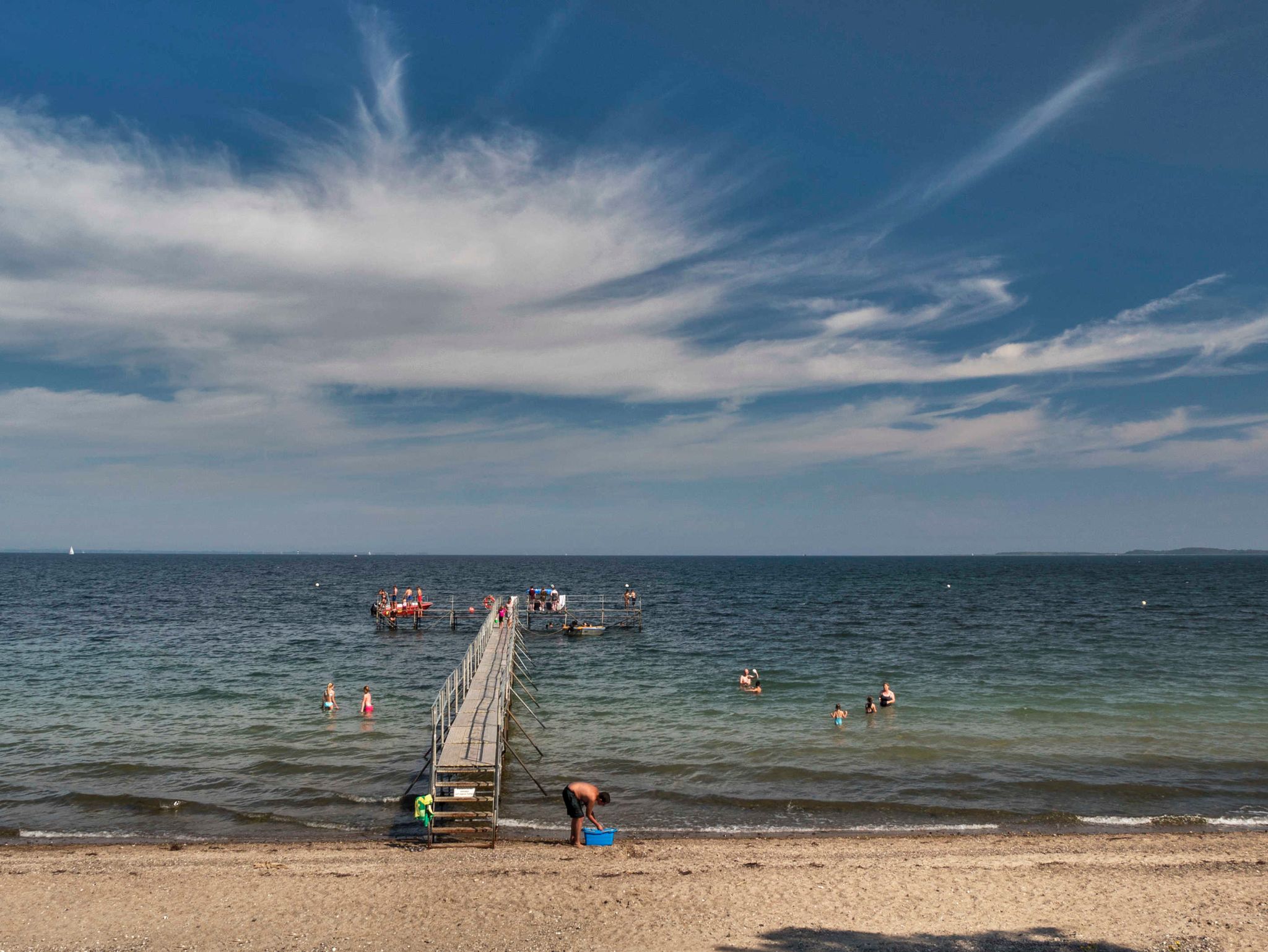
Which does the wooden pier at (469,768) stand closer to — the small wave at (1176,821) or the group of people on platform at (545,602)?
the small wave at (1176,821)

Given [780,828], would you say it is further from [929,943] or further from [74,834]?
[74,834]

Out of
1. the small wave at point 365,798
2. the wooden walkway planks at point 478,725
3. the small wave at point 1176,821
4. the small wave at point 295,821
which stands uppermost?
the wooden walkway planks at point 478,725

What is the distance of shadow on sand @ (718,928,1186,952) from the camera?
11219mm

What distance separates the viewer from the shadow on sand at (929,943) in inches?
442

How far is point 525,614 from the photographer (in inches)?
2601

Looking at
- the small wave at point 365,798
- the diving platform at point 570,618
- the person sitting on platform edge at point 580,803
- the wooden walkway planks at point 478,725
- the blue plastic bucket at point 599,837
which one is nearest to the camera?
the blue plastic bucket at point 599,837

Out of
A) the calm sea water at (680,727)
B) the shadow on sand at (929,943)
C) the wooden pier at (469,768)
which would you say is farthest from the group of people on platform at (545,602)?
the shadow on sand at (929,943)

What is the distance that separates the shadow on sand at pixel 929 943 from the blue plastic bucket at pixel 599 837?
4432 millimetres

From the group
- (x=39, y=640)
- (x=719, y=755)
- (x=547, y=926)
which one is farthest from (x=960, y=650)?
(x=39, y=640)

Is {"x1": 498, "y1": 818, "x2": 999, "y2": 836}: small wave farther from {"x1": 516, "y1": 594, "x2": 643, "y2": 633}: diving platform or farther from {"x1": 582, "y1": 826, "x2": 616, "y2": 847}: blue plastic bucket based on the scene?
{"x1": 516, "y1": 594, "x2": 643, "y2": 633}: diving platform

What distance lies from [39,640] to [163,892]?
42.4 metres

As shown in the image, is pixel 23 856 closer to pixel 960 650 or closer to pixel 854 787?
pixel 854 787

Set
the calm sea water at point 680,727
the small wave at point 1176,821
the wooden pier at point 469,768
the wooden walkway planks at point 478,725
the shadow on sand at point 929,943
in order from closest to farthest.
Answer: the shadow on sand at point 929,943
the wooden pier at point 469,768
the wooden walkway planks at point 478,725
the small wave at point 1176,821
the calm sea water at point 680,727

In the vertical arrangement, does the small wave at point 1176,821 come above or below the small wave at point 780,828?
above
